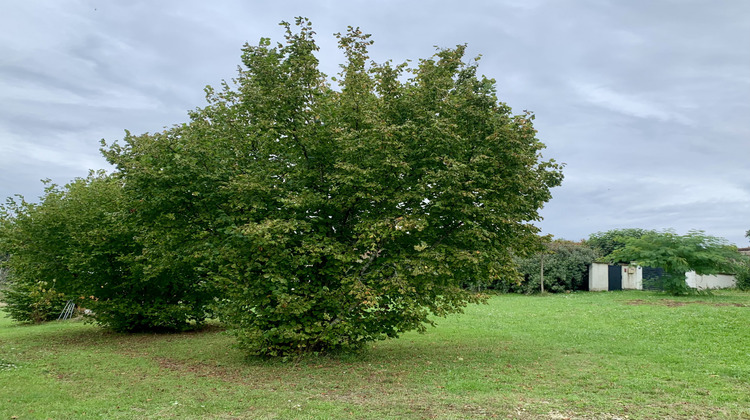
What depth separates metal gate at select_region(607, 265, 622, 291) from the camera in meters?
30.1

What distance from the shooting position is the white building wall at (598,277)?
2934 cm

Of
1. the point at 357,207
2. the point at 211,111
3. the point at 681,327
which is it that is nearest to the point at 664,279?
the point at 681,327

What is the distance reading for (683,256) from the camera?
22.0 m

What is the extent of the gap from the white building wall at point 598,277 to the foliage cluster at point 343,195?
826 inches

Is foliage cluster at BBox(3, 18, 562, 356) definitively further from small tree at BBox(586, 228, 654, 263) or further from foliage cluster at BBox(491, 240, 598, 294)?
small tree at BBox(586, 228, 654, 263)

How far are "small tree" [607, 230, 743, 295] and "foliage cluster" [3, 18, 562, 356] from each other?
1430cm

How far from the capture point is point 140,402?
683 cm

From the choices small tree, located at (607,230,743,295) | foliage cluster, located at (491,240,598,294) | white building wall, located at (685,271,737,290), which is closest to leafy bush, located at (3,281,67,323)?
foliage cluster, located at (491,240,598,294)

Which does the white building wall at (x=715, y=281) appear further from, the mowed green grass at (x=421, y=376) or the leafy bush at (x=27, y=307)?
the leafy bush at (x=27, y=307)

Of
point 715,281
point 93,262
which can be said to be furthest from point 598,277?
point 93,262

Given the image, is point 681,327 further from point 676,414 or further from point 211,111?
point 211,111

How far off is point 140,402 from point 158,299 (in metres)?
8.43

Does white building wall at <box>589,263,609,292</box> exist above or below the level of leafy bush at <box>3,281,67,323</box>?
above

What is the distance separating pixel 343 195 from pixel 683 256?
19051mm
